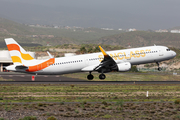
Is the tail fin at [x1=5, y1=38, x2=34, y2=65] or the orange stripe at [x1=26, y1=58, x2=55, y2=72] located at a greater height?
the tail fin at [x1=5, y1=38, x2=34, y2=65]

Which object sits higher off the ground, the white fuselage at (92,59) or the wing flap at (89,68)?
the white fuselage at (92,59)

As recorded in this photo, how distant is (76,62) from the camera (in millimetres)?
47656

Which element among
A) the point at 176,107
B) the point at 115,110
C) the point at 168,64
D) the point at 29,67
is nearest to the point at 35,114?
the point at 115,110

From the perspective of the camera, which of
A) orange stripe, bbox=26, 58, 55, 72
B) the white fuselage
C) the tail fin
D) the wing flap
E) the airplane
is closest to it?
the tail fin

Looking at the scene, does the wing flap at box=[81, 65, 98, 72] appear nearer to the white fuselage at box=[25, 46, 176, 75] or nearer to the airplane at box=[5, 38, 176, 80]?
the airplane at box=[5, 38, 176, 80]

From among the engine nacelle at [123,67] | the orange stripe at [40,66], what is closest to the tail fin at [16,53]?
the orange stripe at [40,66]

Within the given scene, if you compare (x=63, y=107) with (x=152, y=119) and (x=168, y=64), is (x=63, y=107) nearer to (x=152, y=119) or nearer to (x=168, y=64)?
A: (x=152, y=119)

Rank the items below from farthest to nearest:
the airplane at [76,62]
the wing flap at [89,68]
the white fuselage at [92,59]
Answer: the wing flap at [89,68], the white fuselage at [92,59], the airplane at [76,62]

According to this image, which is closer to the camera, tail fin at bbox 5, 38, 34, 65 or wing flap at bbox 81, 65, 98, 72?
tail fin at bbox 5, 38, 34, 65

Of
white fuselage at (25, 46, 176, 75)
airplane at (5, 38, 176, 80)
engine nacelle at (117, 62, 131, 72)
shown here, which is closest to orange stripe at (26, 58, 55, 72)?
airplane at (5, 38, 176, 80)

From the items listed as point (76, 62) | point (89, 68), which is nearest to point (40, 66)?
point (76, 62)

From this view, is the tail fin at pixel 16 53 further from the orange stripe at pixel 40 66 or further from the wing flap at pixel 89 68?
the wing flap at pixel 89 68

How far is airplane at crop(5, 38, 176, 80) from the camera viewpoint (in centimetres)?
4622

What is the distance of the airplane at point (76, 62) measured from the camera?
46.2 metres
